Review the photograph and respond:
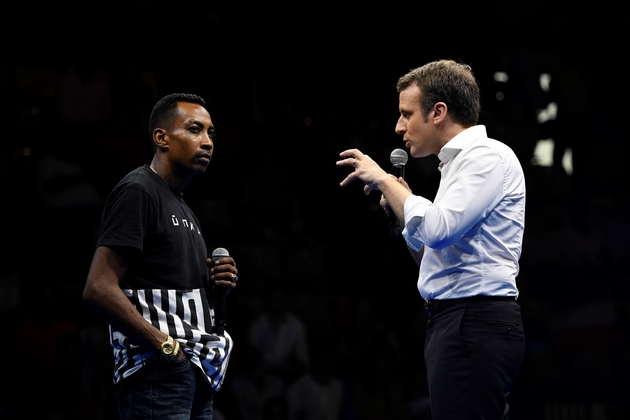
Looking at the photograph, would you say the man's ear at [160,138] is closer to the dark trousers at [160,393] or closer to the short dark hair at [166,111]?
the short dark hair at [166,111]

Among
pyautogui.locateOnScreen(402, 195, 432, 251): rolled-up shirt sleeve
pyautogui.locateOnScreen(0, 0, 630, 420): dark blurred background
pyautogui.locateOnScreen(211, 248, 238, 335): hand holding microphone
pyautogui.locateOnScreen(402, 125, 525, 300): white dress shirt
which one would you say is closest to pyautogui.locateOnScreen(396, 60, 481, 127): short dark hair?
pyautogui.locateOnScreen(402, 125, 525, 300): white dress shirt

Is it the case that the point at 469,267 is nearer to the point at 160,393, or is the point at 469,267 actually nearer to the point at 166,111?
the point at 160,393

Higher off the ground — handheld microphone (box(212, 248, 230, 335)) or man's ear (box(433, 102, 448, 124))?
man's ear (box(433, 102, 448, 124))

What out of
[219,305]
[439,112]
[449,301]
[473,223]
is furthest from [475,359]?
[219,305]

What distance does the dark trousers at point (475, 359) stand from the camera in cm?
215

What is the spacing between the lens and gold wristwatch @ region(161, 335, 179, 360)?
2.31 meters

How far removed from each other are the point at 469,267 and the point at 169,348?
36.9 inches

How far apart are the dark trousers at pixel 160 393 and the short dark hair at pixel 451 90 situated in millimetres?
1131

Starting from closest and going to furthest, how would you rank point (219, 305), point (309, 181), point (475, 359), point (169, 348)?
point (475, 359) → point (169, 348) → point (219, 305) → point (309, 181)

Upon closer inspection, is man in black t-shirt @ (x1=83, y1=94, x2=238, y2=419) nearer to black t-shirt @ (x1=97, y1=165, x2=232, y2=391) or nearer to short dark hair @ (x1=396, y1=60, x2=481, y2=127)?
black t-shirt @ (x1=97, y1=165, x2=232, y2=391)

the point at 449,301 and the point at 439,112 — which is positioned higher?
the point at 439,112

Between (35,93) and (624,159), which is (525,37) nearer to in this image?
(624,159)

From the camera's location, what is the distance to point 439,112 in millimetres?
2393

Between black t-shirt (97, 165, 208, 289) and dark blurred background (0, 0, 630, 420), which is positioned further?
dark blurred background (0, 0, 630, 420)
